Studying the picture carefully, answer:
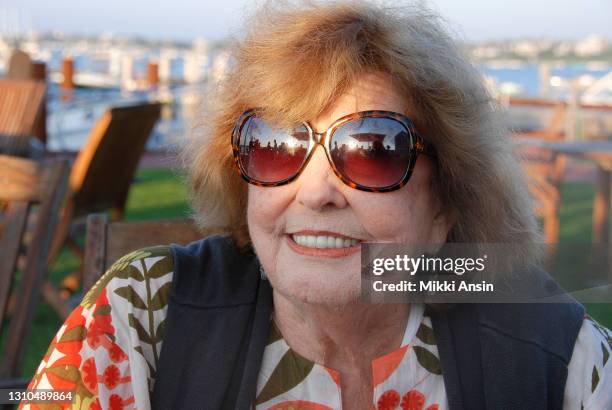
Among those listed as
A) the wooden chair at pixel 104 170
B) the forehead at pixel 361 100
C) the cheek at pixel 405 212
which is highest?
the wooden chair at pixel 104 170

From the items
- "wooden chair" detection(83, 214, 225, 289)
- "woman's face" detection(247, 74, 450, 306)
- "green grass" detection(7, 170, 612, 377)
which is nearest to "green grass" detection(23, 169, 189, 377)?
"green grass" detection(7, 170, 612, 377)

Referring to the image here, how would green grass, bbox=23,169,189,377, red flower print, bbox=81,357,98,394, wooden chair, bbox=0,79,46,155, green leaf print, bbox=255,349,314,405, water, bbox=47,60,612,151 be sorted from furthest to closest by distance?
1. water, bbox=47,60,612,151
2. wooden chair, bbox=0,79,46,155
3. green grass, bbox=23,169,189,377
4. green leaf print, bbox=255,349,314,405
5. red flower print, bbox=81,357,98,394

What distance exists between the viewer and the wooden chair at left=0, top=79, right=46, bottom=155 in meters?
4.90

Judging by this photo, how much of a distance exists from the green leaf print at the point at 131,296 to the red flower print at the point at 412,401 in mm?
598

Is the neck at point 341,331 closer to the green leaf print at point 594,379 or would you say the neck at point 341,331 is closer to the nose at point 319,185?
the nose at point 319,185

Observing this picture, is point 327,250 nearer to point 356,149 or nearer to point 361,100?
point 356,149

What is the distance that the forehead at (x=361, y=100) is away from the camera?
5.11ft

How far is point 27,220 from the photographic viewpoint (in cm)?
216

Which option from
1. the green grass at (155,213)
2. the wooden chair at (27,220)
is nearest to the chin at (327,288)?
the wooden chair at (27,220)

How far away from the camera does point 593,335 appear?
1639mm

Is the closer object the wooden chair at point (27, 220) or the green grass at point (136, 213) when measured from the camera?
the wooden chair at point (27, 220)

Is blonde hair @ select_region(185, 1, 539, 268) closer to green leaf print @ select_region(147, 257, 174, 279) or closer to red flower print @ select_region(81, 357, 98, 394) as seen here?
green leaf print @ select_region(147, 257, 174, 279)

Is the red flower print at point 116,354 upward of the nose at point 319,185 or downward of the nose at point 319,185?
downward

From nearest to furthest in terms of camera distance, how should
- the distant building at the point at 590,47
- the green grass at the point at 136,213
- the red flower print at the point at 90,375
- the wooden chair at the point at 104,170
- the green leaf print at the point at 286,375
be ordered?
the red flower print at the point at 90,375
the green leaf print at the point at 286,375
the green grass at the point at 136,213
the wooden chair at the point at 104,170
the distant building at the point at 590,47
